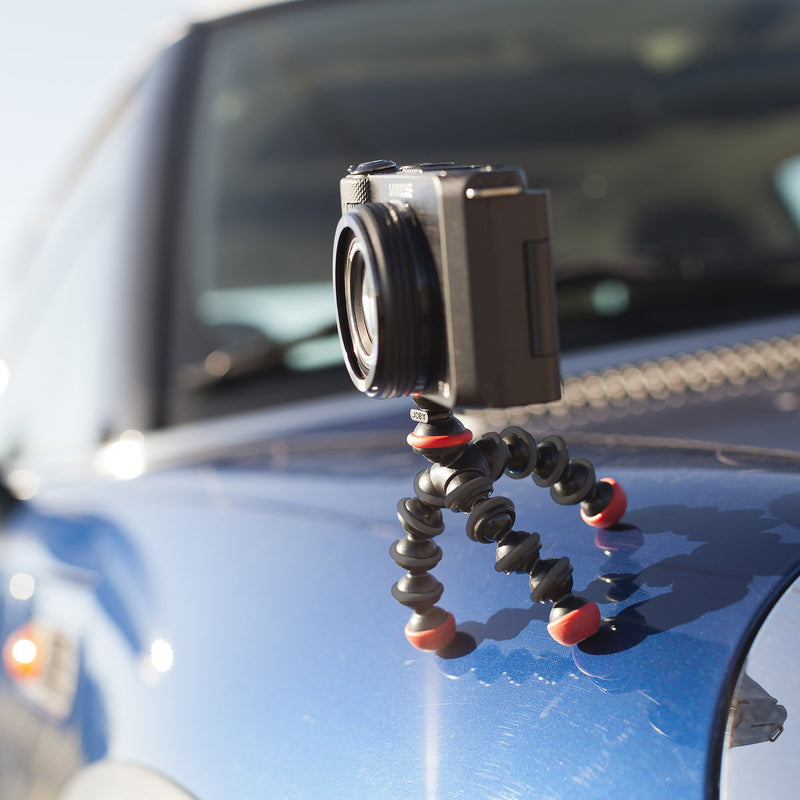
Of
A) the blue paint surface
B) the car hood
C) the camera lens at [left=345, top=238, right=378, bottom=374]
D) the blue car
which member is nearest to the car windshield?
the blue car

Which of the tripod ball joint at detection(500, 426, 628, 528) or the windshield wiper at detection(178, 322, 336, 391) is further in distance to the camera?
the windshield wiper at detection(178, 322, 336, 391)

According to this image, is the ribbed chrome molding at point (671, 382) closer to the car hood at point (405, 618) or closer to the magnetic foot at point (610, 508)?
the car hood at point (405, 618)

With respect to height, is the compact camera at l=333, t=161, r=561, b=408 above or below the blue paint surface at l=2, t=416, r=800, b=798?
above

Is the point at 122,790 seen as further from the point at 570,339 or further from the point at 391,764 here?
the point at 570,339

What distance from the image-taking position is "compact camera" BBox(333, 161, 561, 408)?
0.68 metres

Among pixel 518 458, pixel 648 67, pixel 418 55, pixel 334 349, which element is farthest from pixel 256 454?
pixel 648 67

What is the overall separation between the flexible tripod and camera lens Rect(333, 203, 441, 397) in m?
0.06

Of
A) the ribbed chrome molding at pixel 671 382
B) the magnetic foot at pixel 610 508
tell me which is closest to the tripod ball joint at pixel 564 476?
the magnetic foot at pixel 610 508

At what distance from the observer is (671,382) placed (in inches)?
56.1

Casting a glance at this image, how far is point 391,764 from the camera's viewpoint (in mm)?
801

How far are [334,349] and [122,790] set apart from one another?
28.7 inches

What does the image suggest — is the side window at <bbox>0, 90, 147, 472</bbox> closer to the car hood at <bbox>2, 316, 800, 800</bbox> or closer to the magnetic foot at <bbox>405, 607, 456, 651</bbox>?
the car hood at <bbox>2, 316, 800, 800</bbox>

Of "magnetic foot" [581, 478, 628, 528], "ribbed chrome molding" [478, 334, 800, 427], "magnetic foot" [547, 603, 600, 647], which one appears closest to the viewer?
"magnetic foot" [547, 603, 600, 647]

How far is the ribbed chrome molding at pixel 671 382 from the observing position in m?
1.37
